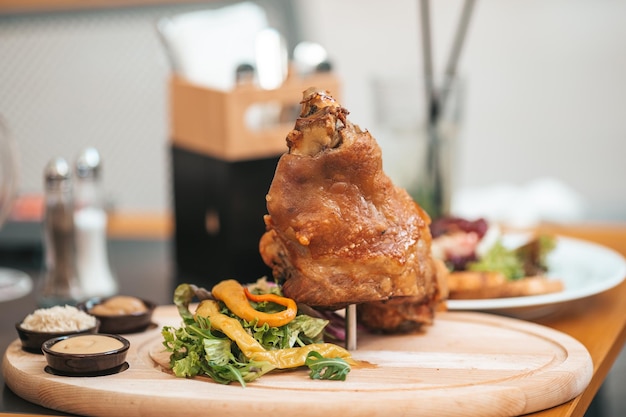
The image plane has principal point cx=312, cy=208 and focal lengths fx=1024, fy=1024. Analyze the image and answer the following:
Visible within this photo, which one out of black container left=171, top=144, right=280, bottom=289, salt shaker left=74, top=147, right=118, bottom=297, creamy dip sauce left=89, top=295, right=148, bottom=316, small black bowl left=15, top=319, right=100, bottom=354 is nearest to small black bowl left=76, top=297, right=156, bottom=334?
creamy dip sauce left=89, top=295, right=148, bottom=316

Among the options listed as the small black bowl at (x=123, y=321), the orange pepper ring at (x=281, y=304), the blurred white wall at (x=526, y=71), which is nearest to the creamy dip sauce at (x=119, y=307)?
the small black bowl at (x=123, y=321)

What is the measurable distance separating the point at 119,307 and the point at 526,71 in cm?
460

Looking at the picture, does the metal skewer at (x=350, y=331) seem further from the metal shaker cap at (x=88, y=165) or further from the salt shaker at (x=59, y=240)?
the metal shaker cap at (x=88, y=165)

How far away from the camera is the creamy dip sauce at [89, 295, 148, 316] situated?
2.21m

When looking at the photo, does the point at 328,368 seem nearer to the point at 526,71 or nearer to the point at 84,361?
the point at 84,361

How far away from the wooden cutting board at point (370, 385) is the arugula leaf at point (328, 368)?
0.02 meters

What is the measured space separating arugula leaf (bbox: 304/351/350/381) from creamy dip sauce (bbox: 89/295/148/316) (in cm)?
54

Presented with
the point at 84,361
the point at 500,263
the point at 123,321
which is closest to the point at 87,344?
the point at 84,361

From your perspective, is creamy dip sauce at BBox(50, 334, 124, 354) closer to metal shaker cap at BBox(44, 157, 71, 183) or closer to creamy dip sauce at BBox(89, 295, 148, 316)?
creamy dip sauce at BBox(89, 295, 148, 316)

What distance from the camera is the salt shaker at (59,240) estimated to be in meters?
2.75

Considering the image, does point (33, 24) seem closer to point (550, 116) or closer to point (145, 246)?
point (145, 246)

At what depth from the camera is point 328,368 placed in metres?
1.82

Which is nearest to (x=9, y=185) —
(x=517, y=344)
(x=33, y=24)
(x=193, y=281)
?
(x=193, y=281)

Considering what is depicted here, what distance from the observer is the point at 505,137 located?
258 inches
